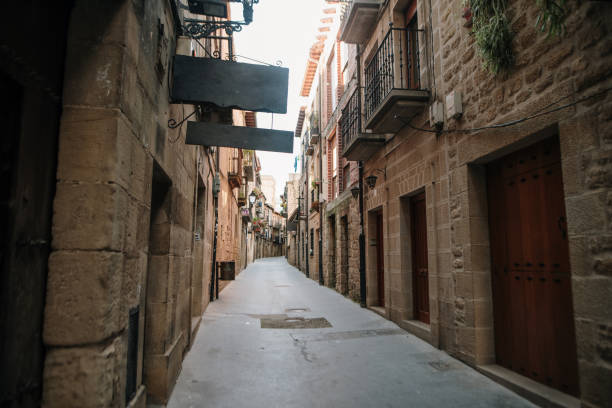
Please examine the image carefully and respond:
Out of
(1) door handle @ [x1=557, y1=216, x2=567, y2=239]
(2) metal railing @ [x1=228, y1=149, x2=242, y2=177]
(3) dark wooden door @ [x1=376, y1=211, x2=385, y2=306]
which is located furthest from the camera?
(2) metal railing @ [x1=228, y1=149, x2=242, y2=177]

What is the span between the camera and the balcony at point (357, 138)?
8164mm

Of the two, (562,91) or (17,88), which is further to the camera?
(562,91)

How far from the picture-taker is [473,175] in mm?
4867

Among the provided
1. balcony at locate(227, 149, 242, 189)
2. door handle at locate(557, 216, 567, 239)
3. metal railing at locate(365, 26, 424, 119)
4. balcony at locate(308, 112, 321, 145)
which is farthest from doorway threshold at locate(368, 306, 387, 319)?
balcony at locate(308, 112, 321, 145)

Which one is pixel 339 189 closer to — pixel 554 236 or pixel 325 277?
pixel 325 277

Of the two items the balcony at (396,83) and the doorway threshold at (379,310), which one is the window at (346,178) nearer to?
the balcony at (396,83)

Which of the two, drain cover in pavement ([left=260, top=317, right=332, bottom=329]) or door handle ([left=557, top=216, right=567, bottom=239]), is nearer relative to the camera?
door handle ([left=557, top=216, right=567, bottom=239])

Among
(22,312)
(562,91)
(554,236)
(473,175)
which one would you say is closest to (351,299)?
(473,175)

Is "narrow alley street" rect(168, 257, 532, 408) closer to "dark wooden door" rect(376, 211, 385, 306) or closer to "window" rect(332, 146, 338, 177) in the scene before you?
"dark wooden door" rect(376, 211, 385, 306)

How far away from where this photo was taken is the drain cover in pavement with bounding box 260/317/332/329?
23.2 ft

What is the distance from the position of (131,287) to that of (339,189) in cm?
1092

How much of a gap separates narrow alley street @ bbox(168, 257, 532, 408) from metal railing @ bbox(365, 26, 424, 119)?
422 cm

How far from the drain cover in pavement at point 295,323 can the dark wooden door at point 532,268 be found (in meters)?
3.43

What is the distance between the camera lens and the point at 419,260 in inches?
274
